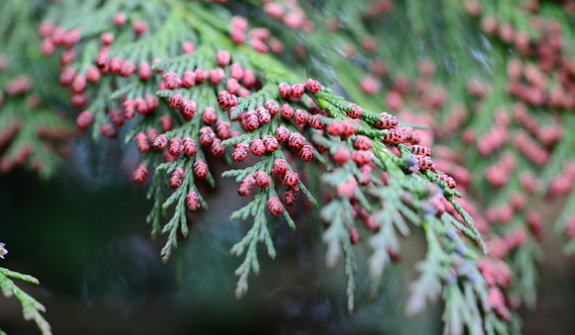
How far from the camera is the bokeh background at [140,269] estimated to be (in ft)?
9.57

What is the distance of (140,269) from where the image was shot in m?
3.25

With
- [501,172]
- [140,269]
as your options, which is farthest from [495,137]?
[140,269]

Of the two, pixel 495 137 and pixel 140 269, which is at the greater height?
pixel 495 137

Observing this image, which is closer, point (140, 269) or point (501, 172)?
point (501, 172)

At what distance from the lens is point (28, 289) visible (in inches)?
124

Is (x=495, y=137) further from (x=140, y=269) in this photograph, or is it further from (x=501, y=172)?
(x=140, y=269)

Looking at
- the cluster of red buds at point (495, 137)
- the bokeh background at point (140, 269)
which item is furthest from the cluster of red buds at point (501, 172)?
the bokeh background at point (140, 269)

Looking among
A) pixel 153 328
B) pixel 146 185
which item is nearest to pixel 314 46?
pixel 146 185

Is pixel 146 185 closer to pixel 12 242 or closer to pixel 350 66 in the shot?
pixel 12 242

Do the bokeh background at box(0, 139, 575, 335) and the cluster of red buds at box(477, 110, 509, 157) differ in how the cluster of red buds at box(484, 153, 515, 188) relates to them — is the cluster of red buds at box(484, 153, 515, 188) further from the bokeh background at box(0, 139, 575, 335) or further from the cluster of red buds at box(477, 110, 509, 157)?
the bokeh background at box(0, 139, 575, 335)

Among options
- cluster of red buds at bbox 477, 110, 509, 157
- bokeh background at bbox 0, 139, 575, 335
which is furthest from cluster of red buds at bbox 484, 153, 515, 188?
bokeh background at bbox 0, 139, 575, 335

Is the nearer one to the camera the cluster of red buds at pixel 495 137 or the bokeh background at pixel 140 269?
the cluster of red buds at pixel 495 137

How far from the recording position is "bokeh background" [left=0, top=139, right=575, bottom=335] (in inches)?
115

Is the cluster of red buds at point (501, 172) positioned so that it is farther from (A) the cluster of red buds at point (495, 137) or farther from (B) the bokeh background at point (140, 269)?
(B) the bokeh background at point (140, 269)
